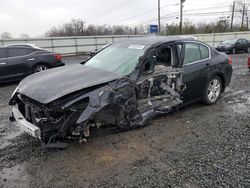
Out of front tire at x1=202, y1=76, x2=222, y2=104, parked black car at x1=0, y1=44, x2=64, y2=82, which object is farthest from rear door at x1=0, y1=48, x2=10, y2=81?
front tire at x1=202, y1=76, x2=222, y2=104

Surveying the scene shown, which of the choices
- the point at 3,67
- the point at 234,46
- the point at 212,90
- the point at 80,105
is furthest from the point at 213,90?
the point at 234,46

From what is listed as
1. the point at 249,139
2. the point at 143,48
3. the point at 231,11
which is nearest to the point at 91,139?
the point at 143,48

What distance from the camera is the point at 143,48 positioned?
4.48m

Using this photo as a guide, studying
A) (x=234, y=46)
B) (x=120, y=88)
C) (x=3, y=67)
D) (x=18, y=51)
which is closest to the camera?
(x=120, y=88)

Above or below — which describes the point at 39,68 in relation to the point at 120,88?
below

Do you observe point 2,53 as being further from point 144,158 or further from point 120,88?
point 144,158

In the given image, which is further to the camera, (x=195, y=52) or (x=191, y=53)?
→ (x=195, y=52)

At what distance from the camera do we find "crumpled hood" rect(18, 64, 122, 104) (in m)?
3.35

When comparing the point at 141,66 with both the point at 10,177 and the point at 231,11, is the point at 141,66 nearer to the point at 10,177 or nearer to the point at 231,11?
the point at 10,177

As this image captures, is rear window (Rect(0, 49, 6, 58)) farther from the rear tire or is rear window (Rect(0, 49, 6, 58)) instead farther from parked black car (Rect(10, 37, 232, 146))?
parked black car (Rect(10, 37, 232, 146))

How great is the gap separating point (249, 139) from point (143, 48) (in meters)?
2.45

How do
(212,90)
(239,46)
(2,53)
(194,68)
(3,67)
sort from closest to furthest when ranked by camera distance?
(194,68) < (212,90) < (3,67) < (2,53) < (239,46)

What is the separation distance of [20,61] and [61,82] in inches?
254

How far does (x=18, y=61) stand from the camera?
30.1ft
